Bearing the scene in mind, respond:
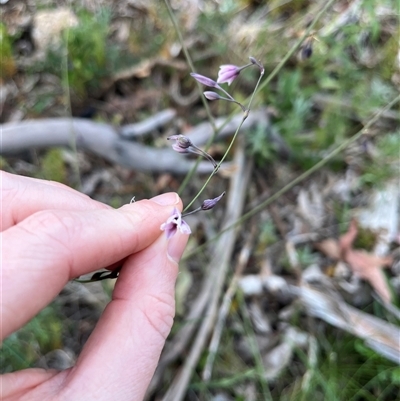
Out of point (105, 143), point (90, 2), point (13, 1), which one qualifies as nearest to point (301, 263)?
point (105, 143)

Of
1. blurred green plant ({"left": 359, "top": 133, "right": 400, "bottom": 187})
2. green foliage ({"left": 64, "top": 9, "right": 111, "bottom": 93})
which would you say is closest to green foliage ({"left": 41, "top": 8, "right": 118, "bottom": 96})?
green foliage ({"left": 64, "top": 9, "right": 111, "bottom": 93})

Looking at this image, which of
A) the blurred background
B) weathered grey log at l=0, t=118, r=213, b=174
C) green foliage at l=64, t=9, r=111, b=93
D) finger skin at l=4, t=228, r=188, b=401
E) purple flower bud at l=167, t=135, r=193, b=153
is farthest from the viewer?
green foliage at l=64, t=9, r=111, b=93

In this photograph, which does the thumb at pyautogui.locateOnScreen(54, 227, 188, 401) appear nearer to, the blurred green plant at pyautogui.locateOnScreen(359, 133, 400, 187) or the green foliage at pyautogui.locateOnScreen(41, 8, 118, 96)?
the blurred green plant at pyautogui.locateOnScreen(359, 133, 400, 187)

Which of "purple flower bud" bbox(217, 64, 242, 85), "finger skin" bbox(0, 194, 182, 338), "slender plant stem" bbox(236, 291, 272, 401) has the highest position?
"purple flower bud" bbox(217, 64, 242, 85)

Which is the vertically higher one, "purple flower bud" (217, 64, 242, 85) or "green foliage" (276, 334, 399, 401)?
"purple flower bud" (217, 64, 242, 85)

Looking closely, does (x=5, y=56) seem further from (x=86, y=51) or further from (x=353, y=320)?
(x=353, y=320)

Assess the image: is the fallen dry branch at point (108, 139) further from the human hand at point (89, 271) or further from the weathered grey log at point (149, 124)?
the human hand at point (89, 271)

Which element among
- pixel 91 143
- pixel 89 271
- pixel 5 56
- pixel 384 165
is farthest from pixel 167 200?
pixel 5 56
